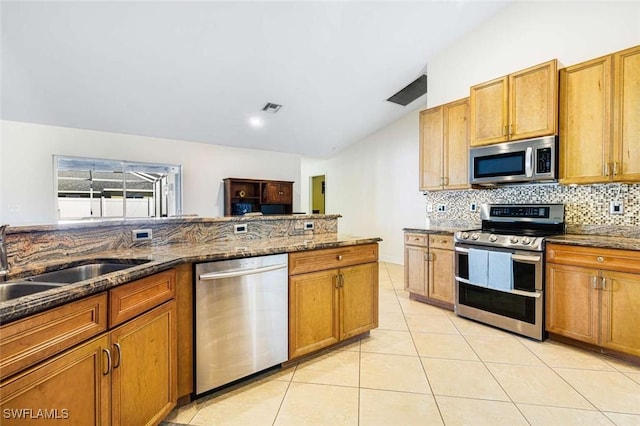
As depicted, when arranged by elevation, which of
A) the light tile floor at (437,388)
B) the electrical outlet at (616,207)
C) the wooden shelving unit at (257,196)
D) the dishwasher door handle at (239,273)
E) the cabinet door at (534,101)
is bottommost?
the light tile floor at (437,388)

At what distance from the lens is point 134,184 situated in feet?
17.5

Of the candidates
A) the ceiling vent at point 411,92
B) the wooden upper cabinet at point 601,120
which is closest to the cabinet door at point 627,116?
the wooden upper cabinet at point 601,120

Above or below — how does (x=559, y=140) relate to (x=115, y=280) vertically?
above

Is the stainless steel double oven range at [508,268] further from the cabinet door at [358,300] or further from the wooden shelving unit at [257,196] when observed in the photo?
the wooden shelving unit at [257,196]

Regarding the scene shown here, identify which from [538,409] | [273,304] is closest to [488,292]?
[538,409]

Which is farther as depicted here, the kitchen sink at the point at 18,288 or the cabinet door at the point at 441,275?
the cabinet door at the point at 441,275

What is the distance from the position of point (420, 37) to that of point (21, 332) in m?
4.29

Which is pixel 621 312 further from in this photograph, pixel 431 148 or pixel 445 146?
pixel 431 148

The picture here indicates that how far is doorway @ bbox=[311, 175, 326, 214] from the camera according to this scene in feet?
28.4

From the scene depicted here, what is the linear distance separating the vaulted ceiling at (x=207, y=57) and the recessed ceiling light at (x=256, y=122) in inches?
4.2

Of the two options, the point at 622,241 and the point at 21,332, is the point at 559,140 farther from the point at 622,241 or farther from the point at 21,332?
the point at 21,332

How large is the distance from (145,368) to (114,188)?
4695 mm

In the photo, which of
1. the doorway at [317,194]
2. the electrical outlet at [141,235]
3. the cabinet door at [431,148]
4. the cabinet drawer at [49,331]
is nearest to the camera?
the cabinet drawer at [49,331]

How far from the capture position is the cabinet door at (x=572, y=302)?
2.33 metres
